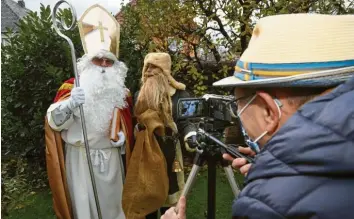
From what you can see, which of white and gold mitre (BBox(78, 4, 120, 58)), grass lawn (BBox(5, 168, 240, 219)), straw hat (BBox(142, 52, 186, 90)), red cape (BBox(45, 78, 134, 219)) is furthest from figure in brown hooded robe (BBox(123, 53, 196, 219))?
grass lawn (BBox(5, 168, 240, 219))

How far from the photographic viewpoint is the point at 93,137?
11.1ft

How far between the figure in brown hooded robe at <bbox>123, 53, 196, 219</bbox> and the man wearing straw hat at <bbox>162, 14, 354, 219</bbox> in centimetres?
227

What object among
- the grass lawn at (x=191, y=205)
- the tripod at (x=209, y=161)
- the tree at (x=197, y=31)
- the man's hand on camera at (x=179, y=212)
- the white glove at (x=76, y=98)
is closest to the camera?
the man's hand on camera at (x=179, y=212)

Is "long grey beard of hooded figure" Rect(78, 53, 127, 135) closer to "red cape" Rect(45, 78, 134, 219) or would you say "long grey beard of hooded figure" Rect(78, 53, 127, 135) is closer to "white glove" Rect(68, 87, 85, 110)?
"red cape" Rect(45, 78, 134, 219)

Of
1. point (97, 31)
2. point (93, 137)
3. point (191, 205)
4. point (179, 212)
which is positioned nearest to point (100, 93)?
point (93, 137)

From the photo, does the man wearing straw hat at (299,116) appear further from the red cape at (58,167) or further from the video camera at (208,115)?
the red cape at (58,167)

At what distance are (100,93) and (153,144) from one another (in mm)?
601

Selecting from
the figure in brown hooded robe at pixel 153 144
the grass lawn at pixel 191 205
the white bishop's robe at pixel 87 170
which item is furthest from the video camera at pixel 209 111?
the grass lawn at pixel 191 205

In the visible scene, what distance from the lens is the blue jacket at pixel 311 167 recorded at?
2.32 ft

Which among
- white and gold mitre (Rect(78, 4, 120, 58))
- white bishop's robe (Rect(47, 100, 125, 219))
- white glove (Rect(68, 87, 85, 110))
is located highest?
white and gold mitre (Rect(78, 4, 120, 58))

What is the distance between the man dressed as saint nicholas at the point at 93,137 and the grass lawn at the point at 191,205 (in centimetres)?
111

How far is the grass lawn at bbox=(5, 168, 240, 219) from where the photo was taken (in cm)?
451

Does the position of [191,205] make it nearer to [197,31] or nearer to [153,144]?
[153,144]

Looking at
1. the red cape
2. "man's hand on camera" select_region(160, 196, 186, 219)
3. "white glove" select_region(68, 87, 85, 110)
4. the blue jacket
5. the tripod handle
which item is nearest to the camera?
the blue jacket
